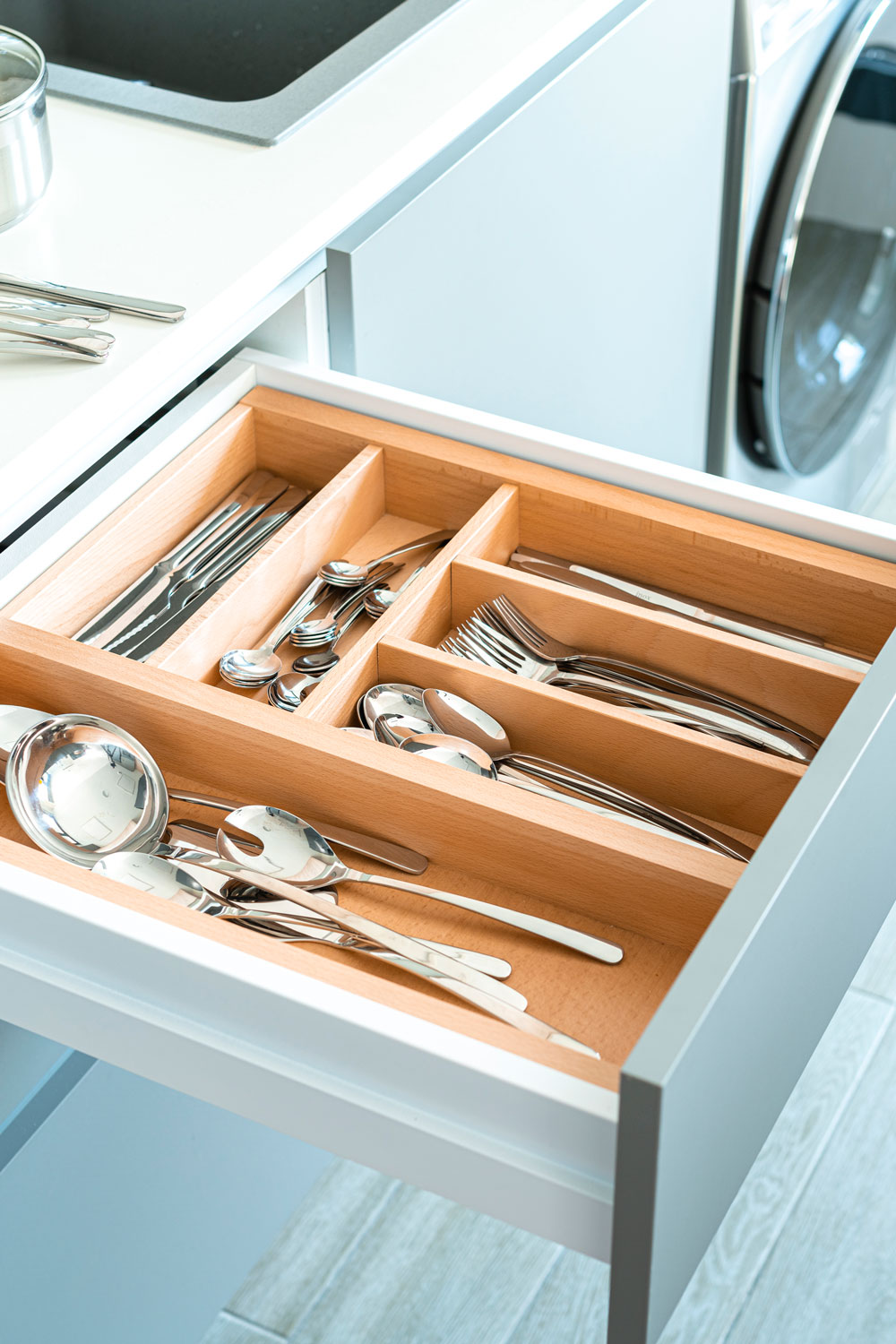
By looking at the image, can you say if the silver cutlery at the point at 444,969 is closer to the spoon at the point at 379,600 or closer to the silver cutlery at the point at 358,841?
the silver cutlery at the point at 358,841

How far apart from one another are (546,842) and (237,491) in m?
0.39

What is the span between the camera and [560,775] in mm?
730

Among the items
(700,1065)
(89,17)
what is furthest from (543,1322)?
(89,17)

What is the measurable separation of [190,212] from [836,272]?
3.92 feet

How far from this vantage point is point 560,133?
43.2 inches

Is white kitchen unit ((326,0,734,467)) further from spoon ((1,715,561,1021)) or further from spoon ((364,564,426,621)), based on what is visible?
spoon ((1,715,561,1021))

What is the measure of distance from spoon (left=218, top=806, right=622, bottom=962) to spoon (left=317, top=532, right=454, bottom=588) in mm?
209

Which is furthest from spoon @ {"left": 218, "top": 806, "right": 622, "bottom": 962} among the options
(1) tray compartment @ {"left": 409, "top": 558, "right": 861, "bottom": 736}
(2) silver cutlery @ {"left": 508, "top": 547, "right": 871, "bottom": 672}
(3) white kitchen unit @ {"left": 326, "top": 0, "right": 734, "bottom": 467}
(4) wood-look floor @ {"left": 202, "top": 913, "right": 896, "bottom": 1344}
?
(4) wood-look floor @ {"left": 202, "top": 913, "right": 896, "bottom": 1344}

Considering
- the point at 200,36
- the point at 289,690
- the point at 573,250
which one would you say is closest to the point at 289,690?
the point at 289,690

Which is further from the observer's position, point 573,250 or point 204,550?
point 573,250

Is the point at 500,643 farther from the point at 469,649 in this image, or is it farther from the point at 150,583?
the point at 150,583

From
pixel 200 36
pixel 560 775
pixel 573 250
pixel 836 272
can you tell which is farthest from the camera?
pixel 836 272

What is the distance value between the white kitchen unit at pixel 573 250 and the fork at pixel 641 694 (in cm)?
25

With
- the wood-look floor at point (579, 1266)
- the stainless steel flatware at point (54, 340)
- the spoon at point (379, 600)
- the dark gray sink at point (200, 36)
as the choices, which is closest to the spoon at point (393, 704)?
the spoon at point (379, 600)
